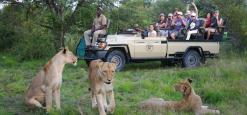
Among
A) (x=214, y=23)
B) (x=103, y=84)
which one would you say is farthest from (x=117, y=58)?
(x=103, y=84)

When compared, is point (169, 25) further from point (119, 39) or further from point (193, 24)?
point (119, 39)

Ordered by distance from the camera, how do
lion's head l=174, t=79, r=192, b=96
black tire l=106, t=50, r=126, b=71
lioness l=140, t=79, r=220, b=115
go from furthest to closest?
1. black tire l=106, t=50, r=126, b=71
2. lion's head l=174, t=79, r=192, b=96
3. lioness l=140, t=79, r=220, b=115

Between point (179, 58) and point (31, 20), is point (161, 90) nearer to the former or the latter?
point (179, 58)

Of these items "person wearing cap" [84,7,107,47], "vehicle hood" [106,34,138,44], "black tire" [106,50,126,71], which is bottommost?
"black tire" [106,50,126,71]

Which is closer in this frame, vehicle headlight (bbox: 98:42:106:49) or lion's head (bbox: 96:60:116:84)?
lion's head (bbox: 96:60:116:84)

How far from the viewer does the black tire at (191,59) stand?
16.9 meters

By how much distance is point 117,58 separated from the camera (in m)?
15.5

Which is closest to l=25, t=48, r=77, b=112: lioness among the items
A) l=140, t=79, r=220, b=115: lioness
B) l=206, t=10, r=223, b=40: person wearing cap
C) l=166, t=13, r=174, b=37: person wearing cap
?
l=140, t=79, r=220, b=115: lioness

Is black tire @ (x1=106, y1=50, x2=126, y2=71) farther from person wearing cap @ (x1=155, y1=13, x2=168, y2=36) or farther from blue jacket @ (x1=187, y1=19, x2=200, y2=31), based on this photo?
blue jacket @ (x1=187, y1=19, x2=200, y2=31)

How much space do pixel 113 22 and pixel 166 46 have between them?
4678mm

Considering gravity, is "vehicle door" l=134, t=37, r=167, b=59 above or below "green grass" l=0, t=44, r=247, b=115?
above

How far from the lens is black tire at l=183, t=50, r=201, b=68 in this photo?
16.9 m

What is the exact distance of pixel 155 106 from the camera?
9977 millimetres

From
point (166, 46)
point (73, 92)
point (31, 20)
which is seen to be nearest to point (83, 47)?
point (166, 46)
